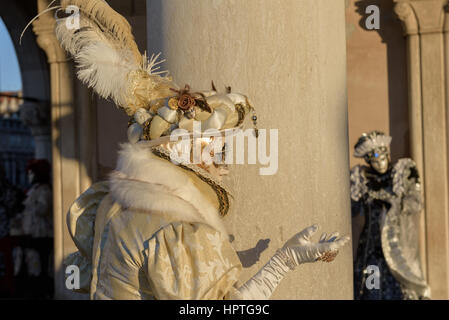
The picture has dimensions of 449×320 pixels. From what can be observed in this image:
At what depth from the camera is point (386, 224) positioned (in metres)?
6.15

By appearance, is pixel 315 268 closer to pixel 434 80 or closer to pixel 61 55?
pixel 434 80

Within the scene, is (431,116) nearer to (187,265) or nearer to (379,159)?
(379,159)

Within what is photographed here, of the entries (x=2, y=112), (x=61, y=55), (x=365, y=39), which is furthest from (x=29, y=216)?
(x=2, y=112)

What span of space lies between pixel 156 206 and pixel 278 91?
0.80 meters

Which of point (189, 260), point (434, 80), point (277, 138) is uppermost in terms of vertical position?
point (434, 80)

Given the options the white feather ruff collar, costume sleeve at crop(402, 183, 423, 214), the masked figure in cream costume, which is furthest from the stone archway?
the white feather ruff collar

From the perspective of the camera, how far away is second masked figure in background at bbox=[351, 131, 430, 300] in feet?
20.1

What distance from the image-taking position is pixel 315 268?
2.91 metres

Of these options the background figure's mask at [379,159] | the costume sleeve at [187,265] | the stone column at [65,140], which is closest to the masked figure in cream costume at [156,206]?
the costume sleeve at [187,265]

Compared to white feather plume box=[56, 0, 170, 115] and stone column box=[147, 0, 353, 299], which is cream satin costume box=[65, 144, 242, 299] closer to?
white feather plume box=[56, 0, 170, 115]

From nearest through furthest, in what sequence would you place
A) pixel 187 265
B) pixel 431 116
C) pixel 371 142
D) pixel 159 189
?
1. pixel 187 265
2. pixel 159 189
3. pixel 371 142
4. pixel 431 116

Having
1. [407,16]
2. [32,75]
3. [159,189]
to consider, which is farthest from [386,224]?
[32,75]

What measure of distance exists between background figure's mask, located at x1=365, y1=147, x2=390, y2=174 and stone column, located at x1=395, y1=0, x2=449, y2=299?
0.42 meters
